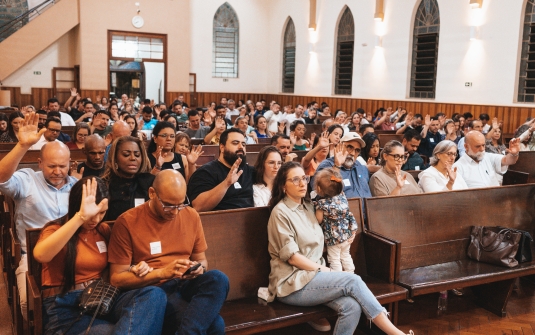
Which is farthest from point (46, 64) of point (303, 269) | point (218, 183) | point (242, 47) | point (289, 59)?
point (303, 269)

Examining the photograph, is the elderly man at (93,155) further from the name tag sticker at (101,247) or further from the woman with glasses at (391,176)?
the woman with glasses at (391,176)

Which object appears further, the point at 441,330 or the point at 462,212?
the point at 462,212

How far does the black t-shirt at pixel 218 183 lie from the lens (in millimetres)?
3803

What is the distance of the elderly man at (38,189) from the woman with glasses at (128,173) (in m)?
0.29

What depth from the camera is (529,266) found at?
3900mm

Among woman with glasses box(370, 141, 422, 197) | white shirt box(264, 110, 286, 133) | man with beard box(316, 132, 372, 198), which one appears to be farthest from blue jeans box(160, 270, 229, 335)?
white shirt box(264, 110, 286, 133)

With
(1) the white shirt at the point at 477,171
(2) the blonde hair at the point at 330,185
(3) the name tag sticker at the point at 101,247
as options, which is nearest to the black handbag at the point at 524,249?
(1) the white shirt at the point at 477,171

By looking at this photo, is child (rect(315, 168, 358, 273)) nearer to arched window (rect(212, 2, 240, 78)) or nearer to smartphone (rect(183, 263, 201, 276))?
smartphone (rect(183, 263, 201, 276))

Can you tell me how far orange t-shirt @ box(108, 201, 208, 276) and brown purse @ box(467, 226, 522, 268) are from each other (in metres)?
2.35

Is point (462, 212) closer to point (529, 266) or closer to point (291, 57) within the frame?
point (529, 266)

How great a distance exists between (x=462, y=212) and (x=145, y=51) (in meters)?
13.8

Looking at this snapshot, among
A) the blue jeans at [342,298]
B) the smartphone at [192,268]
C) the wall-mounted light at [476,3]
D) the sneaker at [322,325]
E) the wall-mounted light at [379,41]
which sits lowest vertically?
the sneaker at [322,325]

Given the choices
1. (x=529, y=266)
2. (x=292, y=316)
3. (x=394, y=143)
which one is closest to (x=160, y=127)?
(x=394, y=143)

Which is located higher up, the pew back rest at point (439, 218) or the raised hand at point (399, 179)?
the raised hand at point (399, 179)
